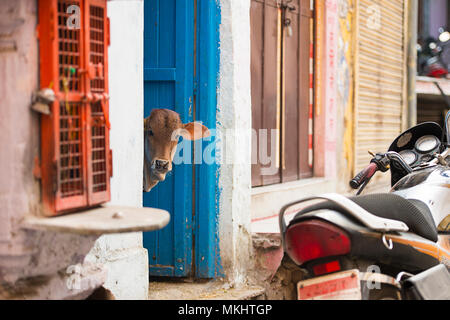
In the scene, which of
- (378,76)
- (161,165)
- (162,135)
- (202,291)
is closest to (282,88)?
(162,135)

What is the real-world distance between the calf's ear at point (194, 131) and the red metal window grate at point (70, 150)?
204cm

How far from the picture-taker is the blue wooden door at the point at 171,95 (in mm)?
5160

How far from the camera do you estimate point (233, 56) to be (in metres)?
5.17

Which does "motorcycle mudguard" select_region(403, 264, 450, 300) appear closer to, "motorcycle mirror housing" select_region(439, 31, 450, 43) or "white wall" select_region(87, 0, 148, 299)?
"white wall" select_region(87, 0, 148, 299)

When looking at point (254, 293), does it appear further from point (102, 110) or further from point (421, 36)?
point (421, 36)

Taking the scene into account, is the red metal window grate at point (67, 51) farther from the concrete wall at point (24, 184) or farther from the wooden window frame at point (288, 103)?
the wooden window frame at point (288, 103)

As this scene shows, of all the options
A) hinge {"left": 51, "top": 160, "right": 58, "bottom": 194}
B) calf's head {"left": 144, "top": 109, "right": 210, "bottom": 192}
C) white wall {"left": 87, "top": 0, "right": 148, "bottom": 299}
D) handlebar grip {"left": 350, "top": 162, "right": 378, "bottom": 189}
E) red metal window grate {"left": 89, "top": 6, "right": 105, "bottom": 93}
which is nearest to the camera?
hinge {"left": 51, "top": 160, "right": 58, "bottom": 194}

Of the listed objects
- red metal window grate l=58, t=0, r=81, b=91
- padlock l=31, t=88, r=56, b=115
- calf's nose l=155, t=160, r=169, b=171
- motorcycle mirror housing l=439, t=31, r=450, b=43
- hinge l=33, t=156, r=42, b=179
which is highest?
motorcycle mirror housing l=439, t=31, r=450, b=43

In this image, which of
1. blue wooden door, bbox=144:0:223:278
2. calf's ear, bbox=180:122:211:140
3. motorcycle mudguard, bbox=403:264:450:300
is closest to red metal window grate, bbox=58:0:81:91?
motorcycle mudguard, bbox=403:264:450:300

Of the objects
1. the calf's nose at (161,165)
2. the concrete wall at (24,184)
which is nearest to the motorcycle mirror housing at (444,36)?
the calf's nose at (161,165)

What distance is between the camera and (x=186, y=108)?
203 inches

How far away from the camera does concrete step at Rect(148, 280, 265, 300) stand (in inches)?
194

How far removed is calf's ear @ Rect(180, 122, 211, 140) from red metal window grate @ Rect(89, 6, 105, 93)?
1868mm
